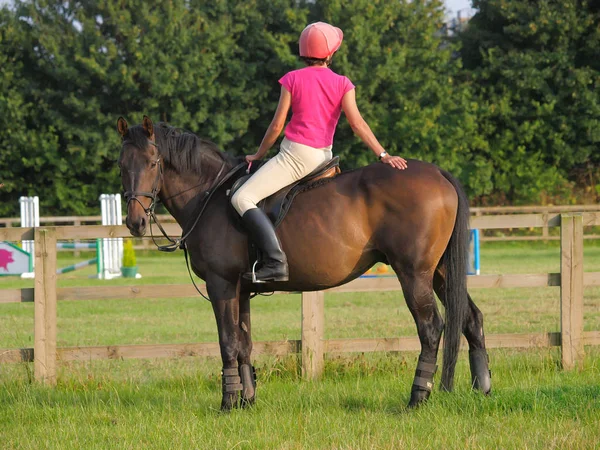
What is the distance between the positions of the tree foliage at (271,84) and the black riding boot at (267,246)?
27159 mm

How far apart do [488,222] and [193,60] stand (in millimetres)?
27224

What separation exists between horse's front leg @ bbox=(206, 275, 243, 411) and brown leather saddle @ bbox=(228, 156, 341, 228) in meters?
0.58

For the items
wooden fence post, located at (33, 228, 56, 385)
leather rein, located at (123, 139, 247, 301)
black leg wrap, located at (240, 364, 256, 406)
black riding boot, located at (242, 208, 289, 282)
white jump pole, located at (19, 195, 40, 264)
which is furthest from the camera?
white jump pole, located at (19, 195, 40, 264)

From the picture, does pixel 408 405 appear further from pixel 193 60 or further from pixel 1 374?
pixel 193 60

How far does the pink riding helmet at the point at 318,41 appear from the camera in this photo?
20.0ft

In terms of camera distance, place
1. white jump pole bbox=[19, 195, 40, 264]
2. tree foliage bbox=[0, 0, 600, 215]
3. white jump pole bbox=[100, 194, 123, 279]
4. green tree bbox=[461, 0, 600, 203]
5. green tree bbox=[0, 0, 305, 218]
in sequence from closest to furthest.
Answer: white jump pole bbox=[100, 194, 123, 279] < white jump pole bbox=[19, 195, 40, 264] < green tree bbox=[0, 0, 305, 218] < tree foliage bbox=[0, 0, 600, 215] < green tree bbox=[461, 0, 600, 203]

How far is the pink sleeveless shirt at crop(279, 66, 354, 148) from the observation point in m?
6.12

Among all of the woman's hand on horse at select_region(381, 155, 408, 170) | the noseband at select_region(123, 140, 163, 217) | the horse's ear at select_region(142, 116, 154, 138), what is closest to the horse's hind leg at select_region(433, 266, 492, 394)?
the woman's hand on horse at select_region(381, 155, 408, 170)

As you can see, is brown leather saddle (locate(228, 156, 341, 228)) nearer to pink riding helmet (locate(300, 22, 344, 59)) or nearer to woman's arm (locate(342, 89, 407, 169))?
woman's arm (locate(342, 89, 407, 169))

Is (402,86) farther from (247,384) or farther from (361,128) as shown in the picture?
(247,384)

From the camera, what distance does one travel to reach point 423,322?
6.12 meters

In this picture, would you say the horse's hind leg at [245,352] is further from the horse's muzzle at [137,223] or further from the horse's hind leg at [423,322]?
the horse's hind leg at [423,322]

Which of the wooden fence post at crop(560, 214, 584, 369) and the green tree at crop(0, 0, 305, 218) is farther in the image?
the green tree at crop(0, 0, 305, 218)

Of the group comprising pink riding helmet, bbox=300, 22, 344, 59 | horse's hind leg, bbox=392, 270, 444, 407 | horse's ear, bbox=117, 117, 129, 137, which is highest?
pink riding helmet, bbox=300, 22, 344, 59
